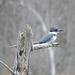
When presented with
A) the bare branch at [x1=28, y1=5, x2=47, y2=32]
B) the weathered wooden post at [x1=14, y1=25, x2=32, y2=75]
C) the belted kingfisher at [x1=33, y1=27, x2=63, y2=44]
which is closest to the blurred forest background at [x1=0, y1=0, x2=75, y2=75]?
the bare branch at [x1=28, y1=5, x2=47, y2=32]

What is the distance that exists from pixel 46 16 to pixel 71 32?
2.78m

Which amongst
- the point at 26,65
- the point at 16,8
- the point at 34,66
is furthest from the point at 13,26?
the point at 26,65

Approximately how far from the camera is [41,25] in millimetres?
28531

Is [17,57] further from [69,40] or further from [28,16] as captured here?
[69,40]

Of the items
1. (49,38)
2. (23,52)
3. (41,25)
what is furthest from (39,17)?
(23,52)

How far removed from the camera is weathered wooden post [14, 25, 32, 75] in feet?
22.5

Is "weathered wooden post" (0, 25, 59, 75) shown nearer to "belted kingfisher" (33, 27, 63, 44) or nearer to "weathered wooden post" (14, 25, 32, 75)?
"weathered wooden post" (14, 25, 32, 75)

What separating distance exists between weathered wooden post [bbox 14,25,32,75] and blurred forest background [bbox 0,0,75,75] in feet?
58.9

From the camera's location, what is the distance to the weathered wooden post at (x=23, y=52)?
22.5ft

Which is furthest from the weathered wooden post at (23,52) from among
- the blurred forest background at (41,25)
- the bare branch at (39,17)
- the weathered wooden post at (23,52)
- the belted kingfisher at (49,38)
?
the bare branch at (39,17)

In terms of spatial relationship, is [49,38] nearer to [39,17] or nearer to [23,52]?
[23,52]

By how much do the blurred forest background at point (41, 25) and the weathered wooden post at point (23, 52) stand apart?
17966 mm

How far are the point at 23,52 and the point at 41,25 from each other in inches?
854

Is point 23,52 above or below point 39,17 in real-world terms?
above
